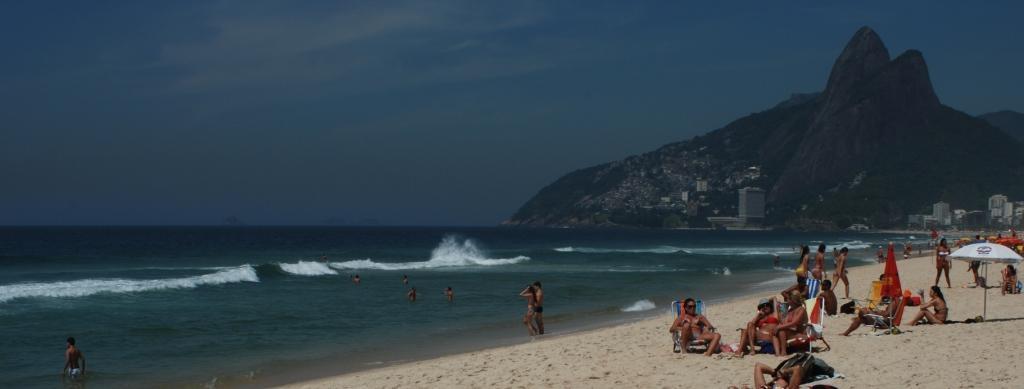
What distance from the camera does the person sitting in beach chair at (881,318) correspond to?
13.4 meters

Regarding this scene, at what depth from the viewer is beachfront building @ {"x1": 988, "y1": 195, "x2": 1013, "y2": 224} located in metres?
154

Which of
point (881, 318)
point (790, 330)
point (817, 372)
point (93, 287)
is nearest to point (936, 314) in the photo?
point (881, 318)

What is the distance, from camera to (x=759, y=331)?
11.9 metres

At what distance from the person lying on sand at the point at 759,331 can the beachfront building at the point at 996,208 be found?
15773 cm

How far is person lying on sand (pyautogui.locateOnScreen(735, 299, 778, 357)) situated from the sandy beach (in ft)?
0.55

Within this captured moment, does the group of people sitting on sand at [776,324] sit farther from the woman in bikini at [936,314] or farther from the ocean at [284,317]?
the ocean at [284,317]

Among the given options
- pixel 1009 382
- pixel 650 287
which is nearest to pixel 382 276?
pixel 650 287

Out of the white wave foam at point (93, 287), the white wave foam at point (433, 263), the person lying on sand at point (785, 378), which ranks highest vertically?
the person lying on sand at point (785, 378)

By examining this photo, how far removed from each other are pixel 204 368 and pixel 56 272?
114 ft

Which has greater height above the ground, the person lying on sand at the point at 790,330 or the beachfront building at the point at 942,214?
the beachfront building at the point at 942,214

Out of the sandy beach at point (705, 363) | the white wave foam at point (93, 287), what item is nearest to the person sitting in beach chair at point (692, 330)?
the sandy beach at point (705, 363)

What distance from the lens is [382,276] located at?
3981cm

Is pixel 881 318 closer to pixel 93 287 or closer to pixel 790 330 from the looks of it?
pixel 790 330

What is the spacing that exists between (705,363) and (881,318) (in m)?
3.52
